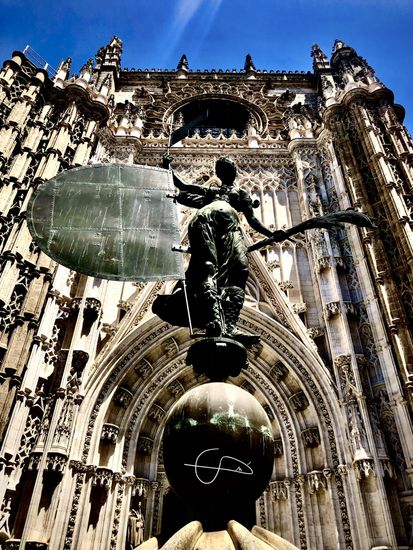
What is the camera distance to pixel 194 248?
16.0ft

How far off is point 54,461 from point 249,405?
6044 mm

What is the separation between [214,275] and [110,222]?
150 centimetres

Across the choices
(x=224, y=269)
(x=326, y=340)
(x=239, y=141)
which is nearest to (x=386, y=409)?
(x=326, y=340)

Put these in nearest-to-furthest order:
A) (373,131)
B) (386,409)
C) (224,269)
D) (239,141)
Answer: (224,269) → (386,409) → (373,131) → (239,141)

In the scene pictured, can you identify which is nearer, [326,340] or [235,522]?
[235,522]

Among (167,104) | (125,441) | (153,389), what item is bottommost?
(125,441)

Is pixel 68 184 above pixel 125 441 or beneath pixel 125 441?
above

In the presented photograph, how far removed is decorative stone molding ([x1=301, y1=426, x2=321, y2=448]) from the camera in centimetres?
962

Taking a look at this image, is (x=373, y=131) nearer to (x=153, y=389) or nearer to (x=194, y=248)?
(x=153, y=389)

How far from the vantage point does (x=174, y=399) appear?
1137cm

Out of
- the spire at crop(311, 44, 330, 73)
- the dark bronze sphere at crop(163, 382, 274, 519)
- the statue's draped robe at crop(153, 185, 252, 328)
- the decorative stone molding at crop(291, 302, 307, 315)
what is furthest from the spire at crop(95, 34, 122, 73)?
the dark bronze sphere at crop(163, 382, 274, 519)

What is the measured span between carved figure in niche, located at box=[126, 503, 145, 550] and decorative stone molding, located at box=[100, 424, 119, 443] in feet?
4.99

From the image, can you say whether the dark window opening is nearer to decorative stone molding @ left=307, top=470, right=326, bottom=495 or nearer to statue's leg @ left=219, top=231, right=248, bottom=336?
decorative stone molding @ left=307, top=470, right=326, bottom=495

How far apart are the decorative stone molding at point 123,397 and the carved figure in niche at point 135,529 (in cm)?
225
